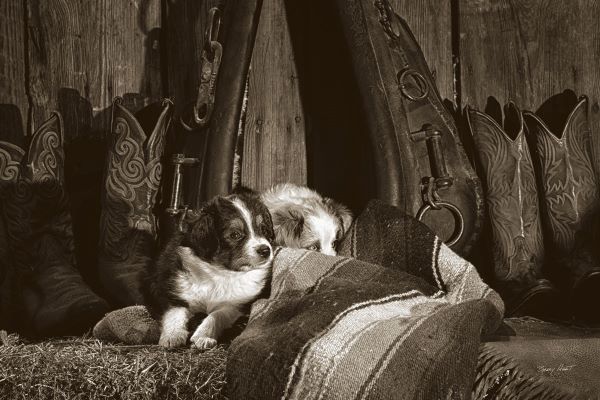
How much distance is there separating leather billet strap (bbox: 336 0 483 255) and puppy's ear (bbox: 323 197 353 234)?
0.21m

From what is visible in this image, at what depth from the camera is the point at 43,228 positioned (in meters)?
2.51

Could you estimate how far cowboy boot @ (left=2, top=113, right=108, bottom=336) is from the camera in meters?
2.37

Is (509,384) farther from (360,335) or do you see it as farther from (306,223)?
(306,223)

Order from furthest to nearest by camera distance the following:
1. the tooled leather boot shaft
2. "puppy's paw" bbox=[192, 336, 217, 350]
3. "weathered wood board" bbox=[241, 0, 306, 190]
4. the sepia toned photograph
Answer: "weathered wood board" bbox=[241, 0, 306, 190] → the tooled leather boot shaft → "puppy's paw" bbox=[192, 336, 217, 350] → the sepia toned photograph

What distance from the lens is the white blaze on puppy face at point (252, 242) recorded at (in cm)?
206

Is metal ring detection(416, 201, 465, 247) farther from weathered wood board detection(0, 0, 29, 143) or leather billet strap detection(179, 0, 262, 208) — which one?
weathered wood board detection(0, 0, 29, 143)

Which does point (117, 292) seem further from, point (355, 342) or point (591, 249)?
point (591, 249)

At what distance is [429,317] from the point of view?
64.2 inches

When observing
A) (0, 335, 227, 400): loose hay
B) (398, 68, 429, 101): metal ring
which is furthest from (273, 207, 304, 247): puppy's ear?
(0, 335, 227, 400): loose hay

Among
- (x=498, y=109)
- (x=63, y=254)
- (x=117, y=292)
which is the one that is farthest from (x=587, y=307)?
(x=63, y=254)

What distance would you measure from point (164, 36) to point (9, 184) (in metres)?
0.89

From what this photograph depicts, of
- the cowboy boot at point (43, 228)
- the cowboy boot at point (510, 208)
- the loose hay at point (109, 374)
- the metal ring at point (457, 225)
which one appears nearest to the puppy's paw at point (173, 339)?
the loose hay at point (109, 374)
